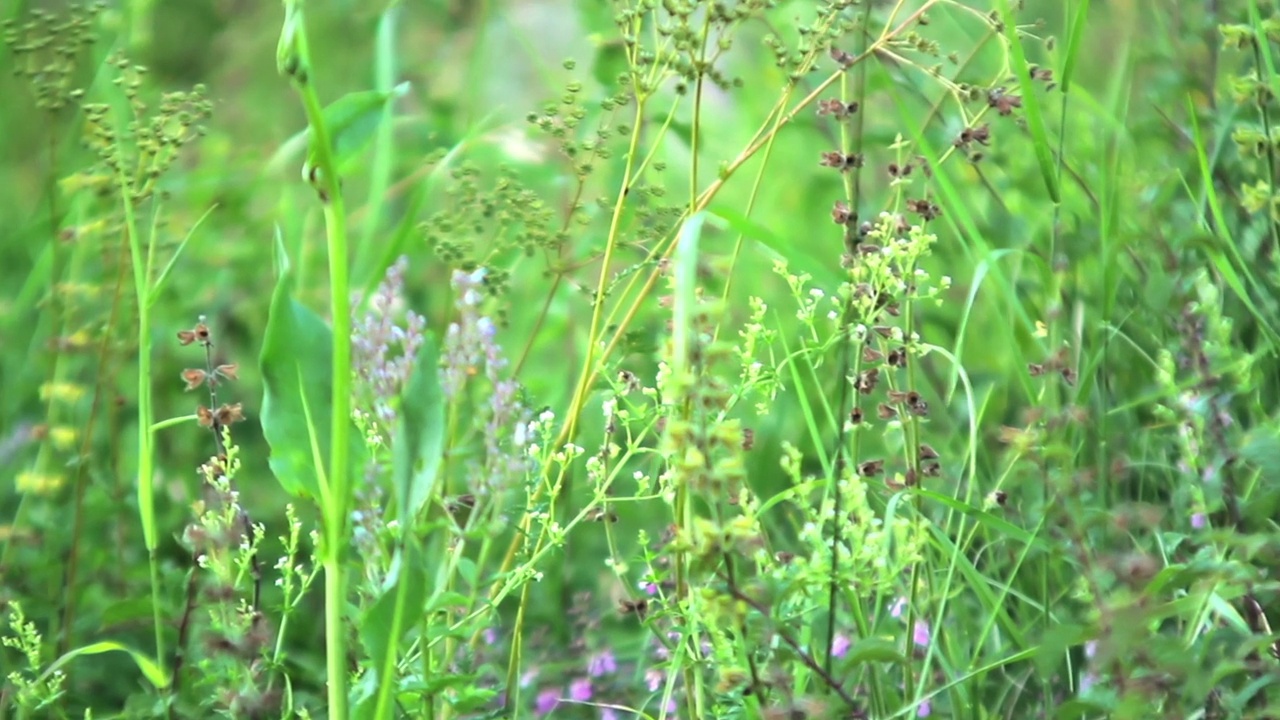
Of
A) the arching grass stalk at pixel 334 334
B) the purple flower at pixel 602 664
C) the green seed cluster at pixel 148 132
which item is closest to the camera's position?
the arching grass stalk at pixel 334 334

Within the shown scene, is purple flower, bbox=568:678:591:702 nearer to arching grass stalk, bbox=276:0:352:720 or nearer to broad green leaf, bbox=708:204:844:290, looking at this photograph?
arching grass stalk, bbox=276:0:352:720

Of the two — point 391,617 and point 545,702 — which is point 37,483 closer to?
point 545,702

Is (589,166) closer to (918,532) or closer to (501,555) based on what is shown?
(918,532)

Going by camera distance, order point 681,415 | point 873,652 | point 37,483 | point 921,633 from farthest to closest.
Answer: point 37,483
point 921,633
point 681,415
point 873,652

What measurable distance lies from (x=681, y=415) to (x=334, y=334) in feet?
0.90

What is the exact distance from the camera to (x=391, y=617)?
3.08 feet

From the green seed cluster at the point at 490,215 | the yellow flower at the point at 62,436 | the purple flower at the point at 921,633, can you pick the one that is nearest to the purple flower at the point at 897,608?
the purple flower at the point at 921,633

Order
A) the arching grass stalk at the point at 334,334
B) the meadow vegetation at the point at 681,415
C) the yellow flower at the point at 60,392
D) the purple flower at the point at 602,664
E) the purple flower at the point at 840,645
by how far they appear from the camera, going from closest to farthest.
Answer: the arching grass stalk at the point at 334,334
the meadow vegetation at the point at 681,415
the purple flower at the point at 840,645
the purple flower at the point at 602,664
the yellow flower at the point at 60,392

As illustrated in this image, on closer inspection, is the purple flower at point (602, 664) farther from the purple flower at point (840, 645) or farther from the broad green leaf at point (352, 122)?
the broad green leaf at point (352, 122)

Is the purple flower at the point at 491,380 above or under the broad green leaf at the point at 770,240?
under

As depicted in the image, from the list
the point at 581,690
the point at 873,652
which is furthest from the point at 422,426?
the point at 581,690

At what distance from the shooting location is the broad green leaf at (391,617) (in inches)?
36.7

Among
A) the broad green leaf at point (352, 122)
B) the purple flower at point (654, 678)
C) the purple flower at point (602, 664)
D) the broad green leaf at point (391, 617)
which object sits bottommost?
the purple flower at point (602, 664)

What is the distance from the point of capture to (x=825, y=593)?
1.12 metres
